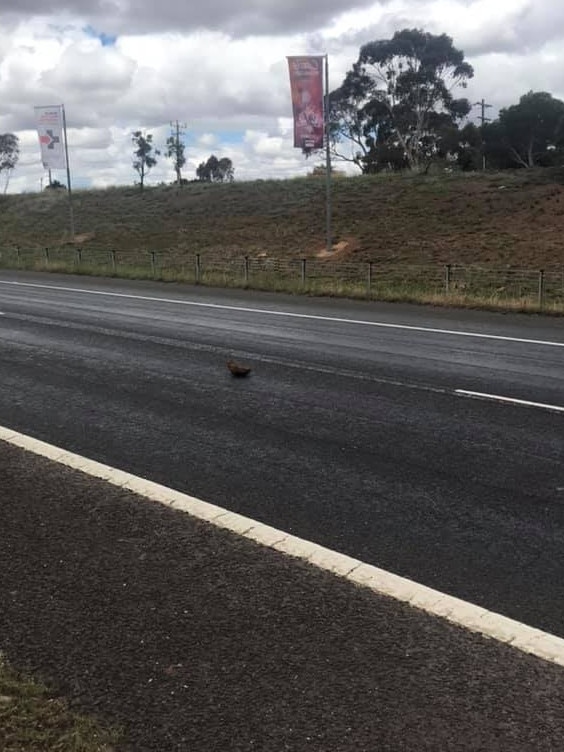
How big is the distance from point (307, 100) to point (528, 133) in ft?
133

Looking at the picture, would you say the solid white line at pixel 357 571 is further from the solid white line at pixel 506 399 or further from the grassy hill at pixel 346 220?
the grassy hill at pixel 346 220

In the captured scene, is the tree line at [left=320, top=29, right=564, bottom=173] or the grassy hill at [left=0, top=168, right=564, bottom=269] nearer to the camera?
the grassy hill at [left=0, top=168, right=564, bottom=269]

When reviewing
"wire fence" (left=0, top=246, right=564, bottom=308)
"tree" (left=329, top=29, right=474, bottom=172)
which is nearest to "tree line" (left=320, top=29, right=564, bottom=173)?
"tree" (left=329, top=29, right=474, bottom=172)

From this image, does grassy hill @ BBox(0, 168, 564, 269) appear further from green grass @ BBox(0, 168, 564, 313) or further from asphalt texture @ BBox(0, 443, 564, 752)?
asphalt texture @ BBox(0, 443, 564, 752)

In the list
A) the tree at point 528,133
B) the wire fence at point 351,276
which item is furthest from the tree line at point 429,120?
the wire fence at point 351,276

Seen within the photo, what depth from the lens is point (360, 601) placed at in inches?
144

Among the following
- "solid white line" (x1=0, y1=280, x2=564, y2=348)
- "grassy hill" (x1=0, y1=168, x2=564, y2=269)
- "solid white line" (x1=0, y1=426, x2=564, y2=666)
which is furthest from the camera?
"grassy hill" (x1=0, y1=168, x2=564, y2=269)

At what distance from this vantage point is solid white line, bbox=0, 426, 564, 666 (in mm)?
3352

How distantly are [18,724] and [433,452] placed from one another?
161 inches

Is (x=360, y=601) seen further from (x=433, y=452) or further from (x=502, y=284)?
(x=502, y=284)

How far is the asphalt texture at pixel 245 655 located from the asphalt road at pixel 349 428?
1.74ft

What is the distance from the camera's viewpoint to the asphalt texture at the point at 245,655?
2.74 m

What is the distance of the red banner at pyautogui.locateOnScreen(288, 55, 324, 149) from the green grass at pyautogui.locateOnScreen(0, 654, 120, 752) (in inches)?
974

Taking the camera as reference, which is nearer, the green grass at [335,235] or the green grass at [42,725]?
the green grass at [42,725]
